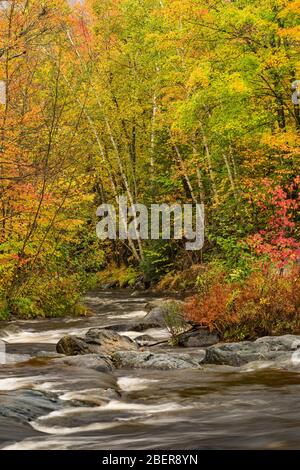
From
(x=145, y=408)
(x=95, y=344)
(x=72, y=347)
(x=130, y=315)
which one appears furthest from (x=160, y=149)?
(x=145, y=408)

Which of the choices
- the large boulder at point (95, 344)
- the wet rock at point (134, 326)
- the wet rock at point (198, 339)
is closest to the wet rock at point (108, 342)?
the large boulder at point (95, 344)

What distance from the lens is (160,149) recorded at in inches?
1056

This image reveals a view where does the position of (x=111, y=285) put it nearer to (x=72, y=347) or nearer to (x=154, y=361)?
(x=72, y=347)

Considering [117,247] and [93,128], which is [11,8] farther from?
[117,247]

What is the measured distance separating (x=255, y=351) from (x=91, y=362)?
8.83 ft

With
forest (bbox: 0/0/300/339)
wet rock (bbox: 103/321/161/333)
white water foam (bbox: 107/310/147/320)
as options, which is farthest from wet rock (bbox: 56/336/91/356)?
white water foam (bbox: 107/310/147/320)

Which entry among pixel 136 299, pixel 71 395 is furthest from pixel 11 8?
pixel 136 299

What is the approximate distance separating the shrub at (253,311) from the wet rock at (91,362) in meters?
2.98

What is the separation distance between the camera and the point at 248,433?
580cm

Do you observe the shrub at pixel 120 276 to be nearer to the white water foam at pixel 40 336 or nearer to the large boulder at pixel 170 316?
the large boulder at pixel 170 316

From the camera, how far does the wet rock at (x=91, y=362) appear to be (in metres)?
9.49
